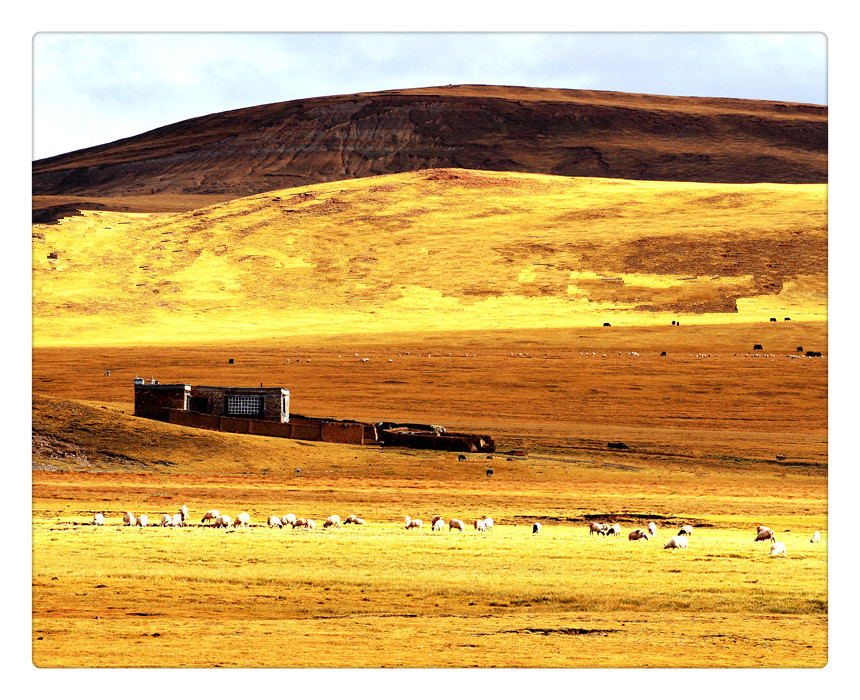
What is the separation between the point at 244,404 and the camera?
55.0 meters

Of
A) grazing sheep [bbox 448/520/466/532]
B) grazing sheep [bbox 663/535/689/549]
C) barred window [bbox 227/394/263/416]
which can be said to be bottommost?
grazing sheep [bbox 448/520/466/532]

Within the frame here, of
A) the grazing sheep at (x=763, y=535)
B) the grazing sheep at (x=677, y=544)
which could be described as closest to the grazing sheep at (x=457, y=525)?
the grazing sheep at (x=677, y=544)

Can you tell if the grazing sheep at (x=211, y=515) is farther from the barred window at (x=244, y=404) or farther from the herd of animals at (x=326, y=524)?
the barred window at (x=244, y=404)

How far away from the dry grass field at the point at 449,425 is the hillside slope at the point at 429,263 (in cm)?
48

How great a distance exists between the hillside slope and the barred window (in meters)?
34.9

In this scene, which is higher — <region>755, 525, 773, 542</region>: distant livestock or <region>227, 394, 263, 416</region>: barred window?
<region>227, 394, 263, 416</region>: barred window

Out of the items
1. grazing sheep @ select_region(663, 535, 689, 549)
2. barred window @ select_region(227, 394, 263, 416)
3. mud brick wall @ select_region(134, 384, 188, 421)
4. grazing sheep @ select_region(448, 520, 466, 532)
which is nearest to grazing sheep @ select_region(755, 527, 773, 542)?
grazing sheep @ select_region(663, 535, 689, 549)

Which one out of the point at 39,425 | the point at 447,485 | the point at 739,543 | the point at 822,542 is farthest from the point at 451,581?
the point at 39,425

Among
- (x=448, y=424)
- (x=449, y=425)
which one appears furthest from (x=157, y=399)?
(x=448, y=424)

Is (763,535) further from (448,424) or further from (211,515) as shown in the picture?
(448,424)

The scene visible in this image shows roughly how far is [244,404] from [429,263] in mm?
65489

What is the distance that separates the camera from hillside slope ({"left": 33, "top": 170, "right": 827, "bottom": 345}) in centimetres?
9731

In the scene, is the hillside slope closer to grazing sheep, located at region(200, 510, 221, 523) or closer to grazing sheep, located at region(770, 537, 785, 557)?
grazing sheep, located at region(200, 510, 221, 523)

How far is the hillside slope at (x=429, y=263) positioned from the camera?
9731cm
